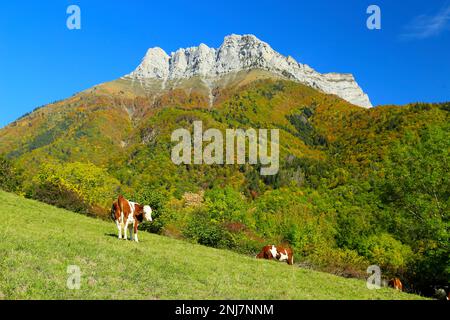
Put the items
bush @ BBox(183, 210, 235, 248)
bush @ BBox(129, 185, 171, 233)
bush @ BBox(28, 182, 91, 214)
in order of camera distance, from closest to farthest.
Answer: bush @ BBox(183, 210, 235, 248) < bush @ BBox(129, 185, 171, 233) < bush @ BBox(28, 182, 91, 214)

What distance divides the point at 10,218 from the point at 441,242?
103 ft

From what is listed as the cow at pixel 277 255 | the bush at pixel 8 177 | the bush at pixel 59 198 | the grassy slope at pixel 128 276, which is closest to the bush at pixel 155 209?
the bush at pixel 59 198

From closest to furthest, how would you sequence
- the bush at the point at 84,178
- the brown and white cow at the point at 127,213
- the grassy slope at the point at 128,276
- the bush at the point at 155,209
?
the grassy slope at the point at 128,276
the brown and white cow at the point at 127,213
the bush at the point at 155,209
the bush at the point at 84,178

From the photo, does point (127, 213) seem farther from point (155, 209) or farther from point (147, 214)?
point (155, 209)

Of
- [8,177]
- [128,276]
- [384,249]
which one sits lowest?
[128,276]

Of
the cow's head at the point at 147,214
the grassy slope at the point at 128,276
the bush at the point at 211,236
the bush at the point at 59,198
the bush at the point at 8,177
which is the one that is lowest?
the grassy slope at the point at 128,276

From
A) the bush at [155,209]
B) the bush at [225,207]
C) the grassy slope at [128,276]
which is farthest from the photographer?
the bush at [225,207]

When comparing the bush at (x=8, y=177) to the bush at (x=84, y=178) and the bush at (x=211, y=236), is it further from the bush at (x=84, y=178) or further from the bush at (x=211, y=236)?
the bush at (x=211, y=236)

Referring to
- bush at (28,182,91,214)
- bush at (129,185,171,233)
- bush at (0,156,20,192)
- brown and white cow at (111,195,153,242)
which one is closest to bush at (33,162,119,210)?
bush at (0,156,20,192)

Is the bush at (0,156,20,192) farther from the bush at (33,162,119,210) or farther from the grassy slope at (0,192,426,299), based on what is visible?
the grassy slope at (0,192,426,299)

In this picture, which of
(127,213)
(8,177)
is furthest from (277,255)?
(8,177)

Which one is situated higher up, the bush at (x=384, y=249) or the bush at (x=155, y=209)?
the bush at (x=155, y=209)

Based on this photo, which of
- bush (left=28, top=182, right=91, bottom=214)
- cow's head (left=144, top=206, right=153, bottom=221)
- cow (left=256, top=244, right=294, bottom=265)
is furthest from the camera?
bush (left=28, top=182, right=91, bottom=214)
